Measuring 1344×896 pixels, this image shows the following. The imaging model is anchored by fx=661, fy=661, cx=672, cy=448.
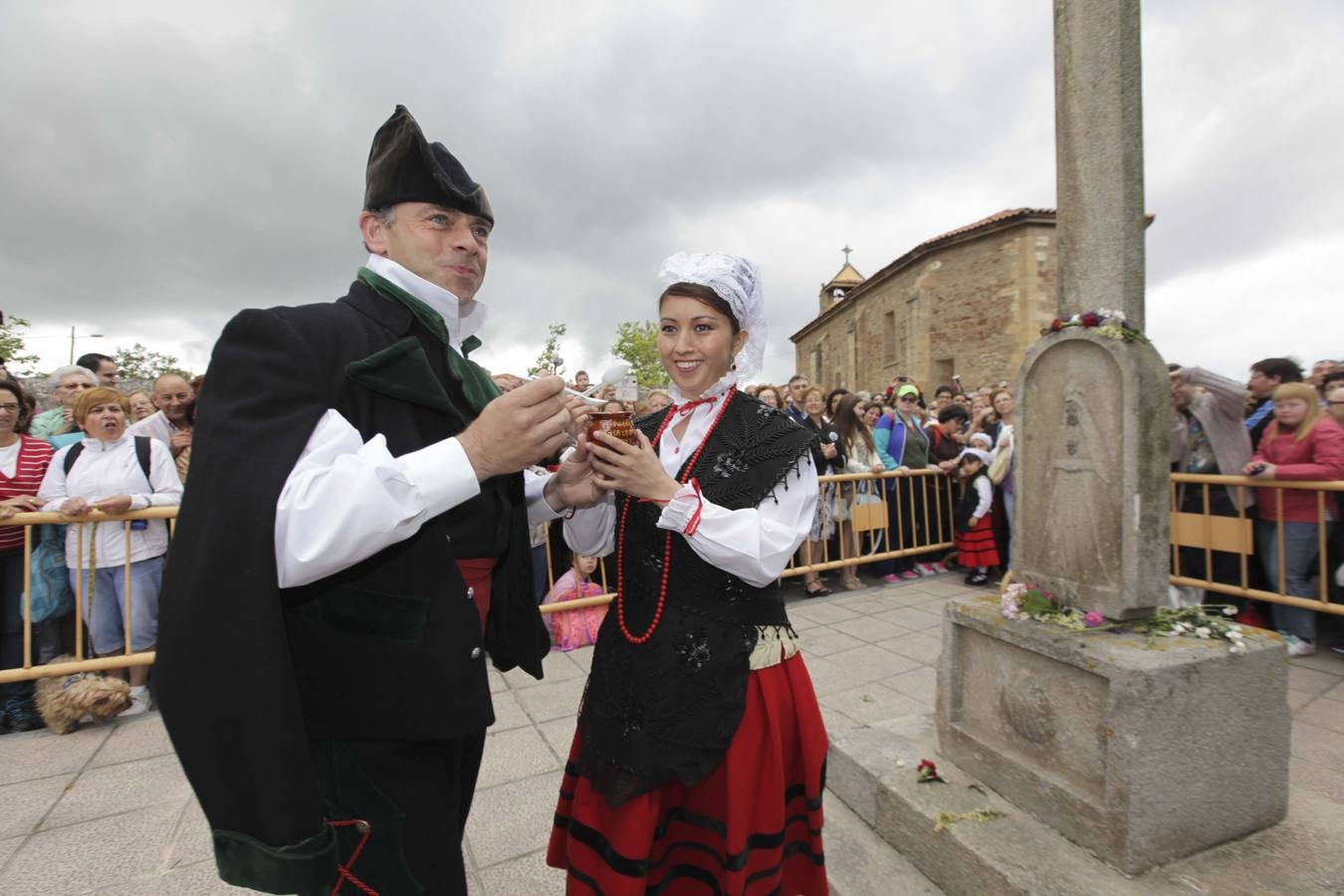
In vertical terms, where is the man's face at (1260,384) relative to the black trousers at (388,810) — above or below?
above

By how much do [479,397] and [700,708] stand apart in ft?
3.22

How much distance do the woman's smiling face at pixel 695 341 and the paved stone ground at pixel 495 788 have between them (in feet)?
6.50

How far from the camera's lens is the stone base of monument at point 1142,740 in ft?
6.88

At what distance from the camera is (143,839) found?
109 inches

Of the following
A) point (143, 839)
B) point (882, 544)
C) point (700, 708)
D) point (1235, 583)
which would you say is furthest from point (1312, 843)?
point (882, 544)

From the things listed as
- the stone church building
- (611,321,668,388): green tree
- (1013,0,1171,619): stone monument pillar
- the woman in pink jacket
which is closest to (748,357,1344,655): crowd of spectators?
the woman in pink jacket

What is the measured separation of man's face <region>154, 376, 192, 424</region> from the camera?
16.9ft

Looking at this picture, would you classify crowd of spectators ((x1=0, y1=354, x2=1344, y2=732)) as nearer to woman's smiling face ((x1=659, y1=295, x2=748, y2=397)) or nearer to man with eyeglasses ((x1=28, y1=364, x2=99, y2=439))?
man with eyeglasses ((x1=28, y1=364, x2=99, y2=439))

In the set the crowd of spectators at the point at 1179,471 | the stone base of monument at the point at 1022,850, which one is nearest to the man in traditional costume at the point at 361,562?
the stone base of monument at the point at 1022,850

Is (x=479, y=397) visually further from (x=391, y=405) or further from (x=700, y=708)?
(x=700, y=708)

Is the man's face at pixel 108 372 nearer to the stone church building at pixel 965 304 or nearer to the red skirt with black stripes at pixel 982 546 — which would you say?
the red skirt with black stripes at pixel 982 546

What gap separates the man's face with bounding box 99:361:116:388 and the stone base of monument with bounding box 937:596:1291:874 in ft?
24.1

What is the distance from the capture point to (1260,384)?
5520mm

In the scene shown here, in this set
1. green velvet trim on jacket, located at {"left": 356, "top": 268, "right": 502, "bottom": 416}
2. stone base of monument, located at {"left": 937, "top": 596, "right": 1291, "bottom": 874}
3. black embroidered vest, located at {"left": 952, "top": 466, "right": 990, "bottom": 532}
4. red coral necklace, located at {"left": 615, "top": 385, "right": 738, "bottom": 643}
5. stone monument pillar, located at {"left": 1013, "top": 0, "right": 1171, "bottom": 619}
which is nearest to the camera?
green velvet trim on jacket, located at {"left": 356, "top": 268, "right": 502, "bottom": 416}
